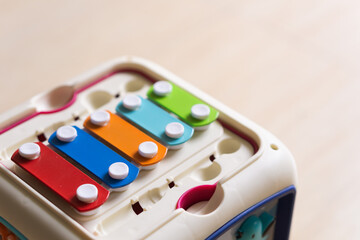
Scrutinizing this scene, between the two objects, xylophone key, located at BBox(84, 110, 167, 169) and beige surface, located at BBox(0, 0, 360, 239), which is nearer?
xylophone key, located at BBox(84, 110, 167, 169)

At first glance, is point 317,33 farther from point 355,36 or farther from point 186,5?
point 186,5

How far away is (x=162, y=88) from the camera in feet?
3.36

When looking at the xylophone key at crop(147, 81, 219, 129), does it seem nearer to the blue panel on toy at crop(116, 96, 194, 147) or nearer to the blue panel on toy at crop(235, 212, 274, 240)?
the blue panel on toy at crop(116, 96, 194, 147)

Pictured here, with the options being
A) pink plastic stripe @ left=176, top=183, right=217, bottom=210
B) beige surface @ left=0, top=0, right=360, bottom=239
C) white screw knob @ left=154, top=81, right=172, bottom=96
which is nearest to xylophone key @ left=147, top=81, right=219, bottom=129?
white screw knob @ left=154, top=81, right=172, bottom=96

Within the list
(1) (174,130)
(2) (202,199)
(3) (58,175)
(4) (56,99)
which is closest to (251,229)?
(2) (202,199)

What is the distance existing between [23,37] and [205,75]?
48 centimetres

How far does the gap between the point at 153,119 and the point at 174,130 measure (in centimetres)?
5

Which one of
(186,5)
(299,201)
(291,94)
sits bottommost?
(299,201)

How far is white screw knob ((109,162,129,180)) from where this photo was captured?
2.83 feet

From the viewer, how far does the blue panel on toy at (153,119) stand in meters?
0.94

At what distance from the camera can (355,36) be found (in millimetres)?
1597

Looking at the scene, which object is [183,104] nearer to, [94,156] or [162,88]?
[162,88]

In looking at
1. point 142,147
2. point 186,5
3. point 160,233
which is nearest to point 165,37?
point 186,5

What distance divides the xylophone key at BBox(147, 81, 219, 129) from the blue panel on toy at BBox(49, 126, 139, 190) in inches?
5.5
